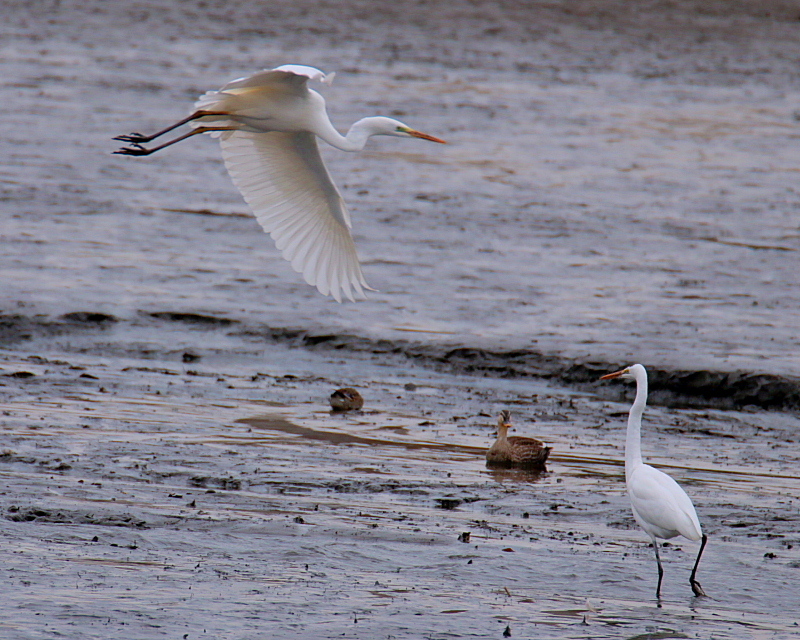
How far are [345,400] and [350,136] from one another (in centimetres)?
220

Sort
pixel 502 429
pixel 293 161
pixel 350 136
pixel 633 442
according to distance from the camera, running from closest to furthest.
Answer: pixel 633 442
pixel 350 136
pixel 502 429
pixel 293 161

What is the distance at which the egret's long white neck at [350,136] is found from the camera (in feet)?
27.1

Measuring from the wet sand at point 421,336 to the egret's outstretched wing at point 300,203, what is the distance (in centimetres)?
118

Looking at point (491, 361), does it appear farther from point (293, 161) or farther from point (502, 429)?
point (293, 161)

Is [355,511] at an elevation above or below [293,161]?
below

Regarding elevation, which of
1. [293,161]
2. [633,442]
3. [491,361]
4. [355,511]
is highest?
[293,161]

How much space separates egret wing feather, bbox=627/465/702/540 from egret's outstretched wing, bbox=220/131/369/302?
9.37 feet

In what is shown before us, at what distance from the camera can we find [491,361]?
11.8 meters

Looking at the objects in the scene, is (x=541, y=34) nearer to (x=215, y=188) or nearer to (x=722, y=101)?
(x=722, y=101)

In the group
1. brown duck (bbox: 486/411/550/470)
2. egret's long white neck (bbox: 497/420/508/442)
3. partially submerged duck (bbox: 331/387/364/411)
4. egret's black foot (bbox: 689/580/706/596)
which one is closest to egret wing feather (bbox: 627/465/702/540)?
egret's black foot (bbox: 689/580/706/596)

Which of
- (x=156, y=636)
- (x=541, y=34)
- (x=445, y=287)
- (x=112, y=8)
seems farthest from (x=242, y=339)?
(x=112, y=8)

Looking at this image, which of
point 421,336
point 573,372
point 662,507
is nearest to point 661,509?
point 662,507

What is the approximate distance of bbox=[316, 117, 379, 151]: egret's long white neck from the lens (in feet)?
27.1

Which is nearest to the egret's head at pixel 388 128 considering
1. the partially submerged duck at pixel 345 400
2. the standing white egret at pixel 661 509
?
the partially submerged duck at pixel 345 400
